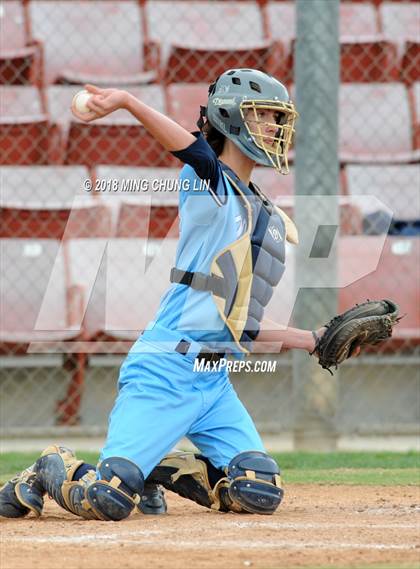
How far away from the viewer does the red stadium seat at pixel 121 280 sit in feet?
24.1

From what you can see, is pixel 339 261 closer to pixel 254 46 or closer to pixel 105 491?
pixel 254 46

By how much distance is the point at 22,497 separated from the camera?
4.48 meters

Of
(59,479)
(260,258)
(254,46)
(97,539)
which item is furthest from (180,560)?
(254,46)

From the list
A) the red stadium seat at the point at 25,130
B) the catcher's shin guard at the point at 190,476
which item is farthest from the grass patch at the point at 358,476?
the red stadium seat at the point at 25,130

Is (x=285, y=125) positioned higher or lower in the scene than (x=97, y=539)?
higher

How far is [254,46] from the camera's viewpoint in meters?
9.24

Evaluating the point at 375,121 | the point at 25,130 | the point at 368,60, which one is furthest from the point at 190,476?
the point at 368,60

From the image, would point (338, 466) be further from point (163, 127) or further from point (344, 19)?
point (344, 19)

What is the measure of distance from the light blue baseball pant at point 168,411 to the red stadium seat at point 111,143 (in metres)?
4.14

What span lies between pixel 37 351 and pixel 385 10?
16.3 feet

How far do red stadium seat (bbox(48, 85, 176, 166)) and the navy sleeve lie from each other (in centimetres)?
418

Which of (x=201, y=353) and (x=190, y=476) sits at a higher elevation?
(x=201, y=353)

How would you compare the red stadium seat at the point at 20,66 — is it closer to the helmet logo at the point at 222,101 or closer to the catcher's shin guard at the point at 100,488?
the helmet logo at the point at 222,101

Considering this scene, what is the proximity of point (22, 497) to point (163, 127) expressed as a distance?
5.06 feet
